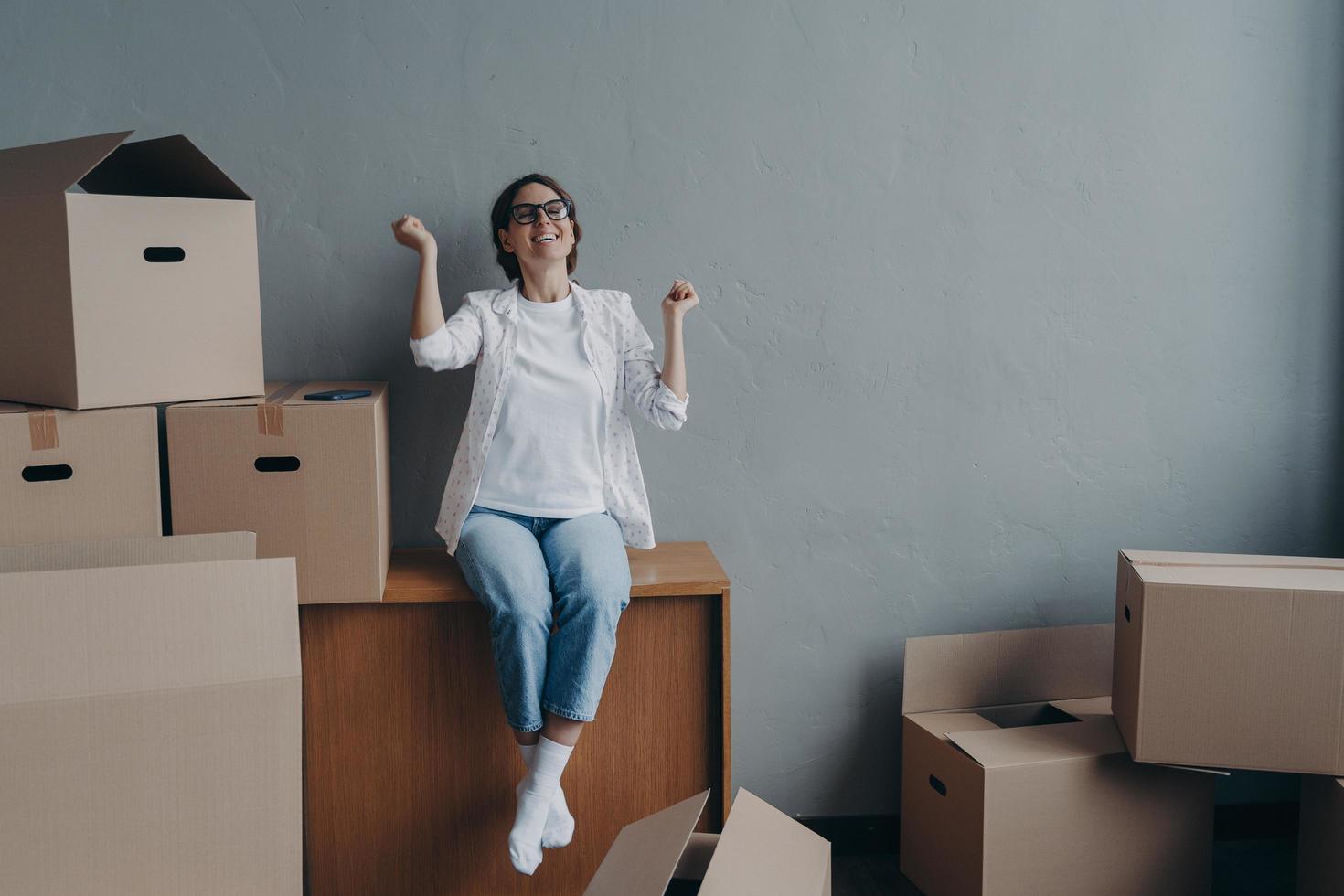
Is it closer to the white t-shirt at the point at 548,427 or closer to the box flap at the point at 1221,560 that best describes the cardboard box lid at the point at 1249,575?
the box flap at the point at 1221,560

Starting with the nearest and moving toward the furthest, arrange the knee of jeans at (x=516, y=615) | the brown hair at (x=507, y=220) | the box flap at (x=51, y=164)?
1. the box flap at (x=51, y=164)
2. the knee of jeans at (x=516, y=615)
3. the brown hair at (x=507, y=220)

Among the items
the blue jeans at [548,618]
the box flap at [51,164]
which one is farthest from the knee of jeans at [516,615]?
the box flap at [51,164]

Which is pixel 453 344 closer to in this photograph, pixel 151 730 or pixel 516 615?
pixel 516 615

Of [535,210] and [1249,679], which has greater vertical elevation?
[535,210]

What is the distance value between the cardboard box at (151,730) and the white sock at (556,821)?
0.38 m

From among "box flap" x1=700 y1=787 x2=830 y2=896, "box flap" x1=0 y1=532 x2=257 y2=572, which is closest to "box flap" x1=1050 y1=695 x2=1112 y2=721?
"box flap" x1=700 y1=787 x2=830 y2=896

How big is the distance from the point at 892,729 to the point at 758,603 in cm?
41

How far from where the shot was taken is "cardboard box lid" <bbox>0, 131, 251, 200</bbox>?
1529 mm

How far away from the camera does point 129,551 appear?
1.49 meters

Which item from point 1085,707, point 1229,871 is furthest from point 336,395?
point 1229,871

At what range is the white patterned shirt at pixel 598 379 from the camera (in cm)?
181

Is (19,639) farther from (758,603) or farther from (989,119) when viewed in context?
(989,119)

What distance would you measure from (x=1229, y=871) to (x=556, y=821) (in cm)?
140

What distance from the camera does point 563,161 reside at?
1.96m
